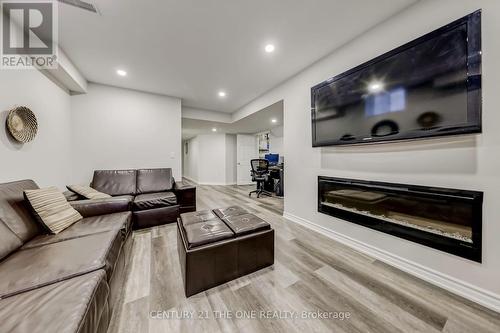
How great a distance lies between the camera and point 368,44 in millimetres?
2064

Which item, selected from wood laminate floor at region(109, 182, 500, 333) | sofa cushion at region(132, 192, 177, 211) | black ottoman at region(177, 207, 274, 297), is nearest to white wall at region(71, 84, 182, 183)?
sofa cushion at region(132, 192, 177, 211)

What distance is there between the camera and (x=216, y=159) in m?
7.55

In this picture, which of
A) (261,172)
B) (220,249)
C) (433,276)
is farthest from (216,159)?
(433,276)

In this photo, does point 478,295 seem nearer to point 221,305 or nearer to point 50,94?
point 221,305

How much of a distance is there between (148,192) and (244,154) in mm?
4725

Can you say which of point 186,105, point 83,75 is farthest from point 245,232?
point 186,105

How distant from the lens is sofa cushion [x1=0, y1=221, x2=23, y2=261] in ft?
3.86

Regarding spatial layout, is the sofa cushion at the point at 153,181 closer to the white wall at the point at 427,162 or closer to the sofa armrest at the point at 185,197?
the sofa armrest at the point at 185,197

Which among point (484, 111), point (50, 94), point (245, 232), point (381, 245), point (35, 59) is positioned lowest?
point (381, 245)

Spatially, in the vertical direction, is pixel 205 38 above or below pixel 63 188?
above

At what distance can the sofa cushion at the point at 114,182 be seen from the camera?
3.08 metres

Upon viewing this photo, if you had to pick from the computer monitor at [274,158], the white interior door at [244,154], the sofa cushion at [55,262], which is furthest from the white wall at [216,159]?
the sofa cushion at [55,262]

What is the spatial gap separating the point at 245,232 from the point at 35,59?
3.23m

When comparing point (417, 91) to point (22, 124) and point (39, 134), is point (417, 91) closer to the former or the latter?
point (22, 124)
